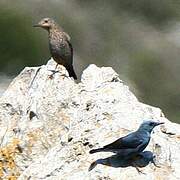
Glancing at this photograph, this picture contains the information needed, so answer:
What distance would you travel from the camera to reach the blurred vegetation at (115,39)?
40125 millimetres

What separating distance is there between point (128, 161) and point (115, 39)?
35.1 m

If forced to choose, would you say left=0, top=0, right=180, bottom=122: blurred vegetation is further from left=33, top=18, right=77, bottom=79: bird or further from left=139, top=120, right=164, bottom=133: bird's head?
left=139, top=120, right=164, bottom=133: bird's head

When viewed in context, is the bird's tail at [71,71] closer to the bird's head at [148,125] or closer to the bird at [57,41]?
the bird at [57,41]

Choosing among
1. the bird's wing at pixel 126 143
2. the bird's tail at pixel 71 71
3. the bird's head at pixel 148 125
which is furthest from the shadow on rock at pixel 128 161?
the bird's tail at pixel 71 71

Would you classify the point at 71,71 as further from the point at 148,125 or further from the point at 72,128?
the point at 148,125

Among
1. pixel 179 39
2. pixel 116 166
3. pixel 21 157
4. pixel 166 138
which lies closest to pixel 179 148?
pixel 166 138

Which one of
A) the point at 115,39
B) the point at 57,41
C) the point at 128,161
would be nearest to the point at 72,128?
the point at 128,161

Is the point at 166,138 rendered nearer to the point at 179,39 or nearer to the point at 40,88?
the point at 40,88

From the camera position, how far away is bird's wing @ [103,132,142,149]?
1100 cm

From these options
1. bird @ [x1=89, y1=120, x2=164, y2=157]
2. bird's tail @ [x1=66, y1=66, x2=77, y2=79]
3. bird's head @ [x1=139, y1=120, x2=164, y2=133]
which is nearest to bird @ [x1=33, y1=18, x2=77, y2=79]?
bird's tail @ [x1=66, y1=66, x2=77, y2=79]

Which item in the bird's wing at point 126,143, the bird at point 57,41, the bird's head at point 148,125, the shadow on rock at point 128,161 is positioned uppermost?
the bird at point 57,41

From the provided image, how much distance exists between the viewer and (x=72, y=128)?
12211 millimetres

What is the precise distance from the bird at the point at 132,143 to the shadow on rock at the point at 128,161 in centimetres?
10

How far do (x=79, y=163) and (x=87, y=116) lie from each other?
117 centimetres
